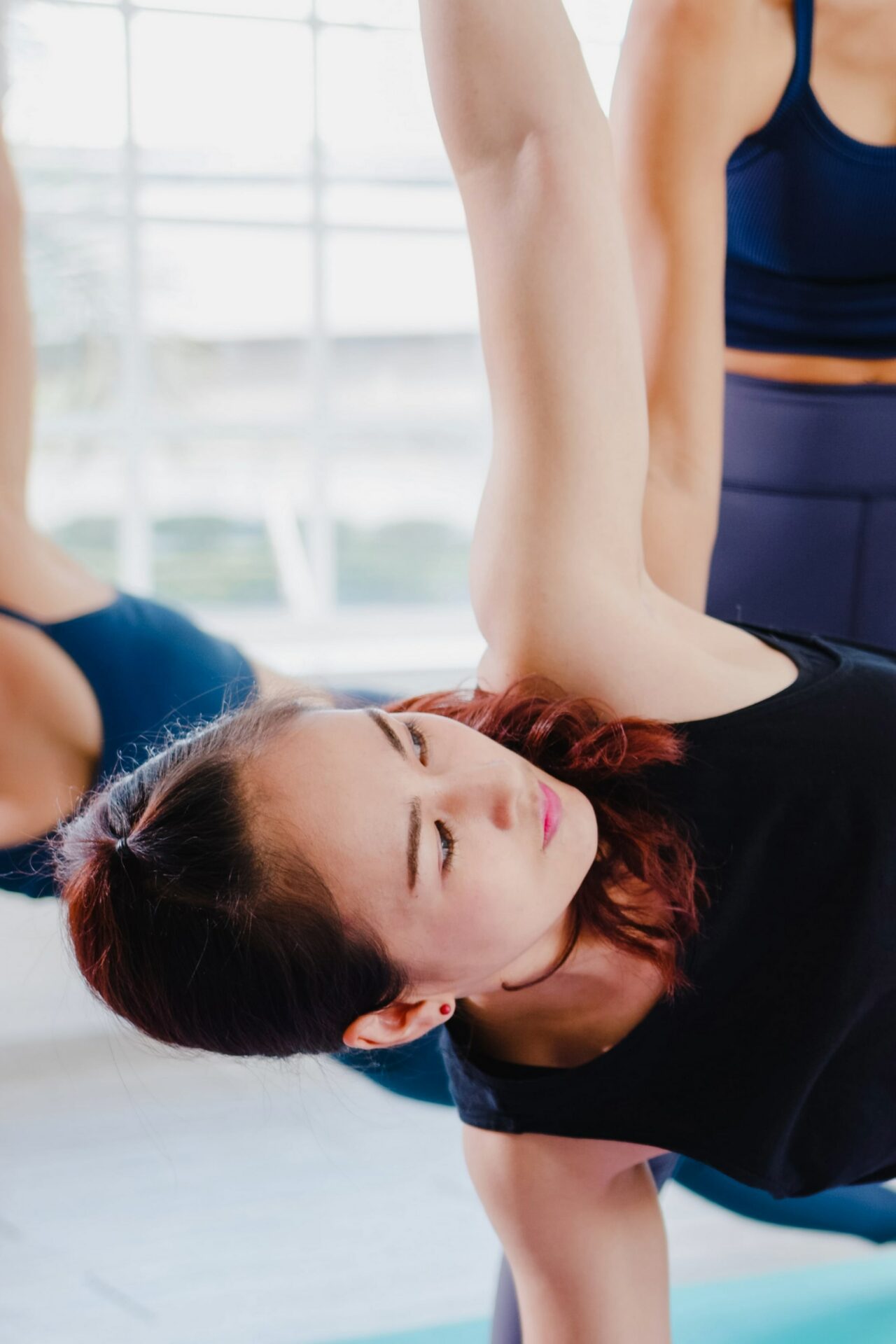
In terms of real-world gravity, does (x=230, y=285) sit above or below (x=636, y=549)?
above

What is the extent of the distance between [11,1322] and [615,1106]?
1.70 metres

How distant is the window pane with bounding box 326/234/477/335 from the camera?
159 inches

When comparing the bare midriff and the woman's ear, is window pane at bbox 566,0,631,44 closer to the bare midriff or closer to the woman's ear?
the bare midriff

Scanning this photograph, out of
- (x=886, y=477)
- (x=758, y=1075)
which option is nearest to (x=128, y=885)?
(x=758, y=1075)

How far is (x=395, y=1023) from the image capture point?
112 cm

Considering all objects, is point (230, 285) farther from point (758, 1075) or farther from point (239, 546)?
point (758, 1075)

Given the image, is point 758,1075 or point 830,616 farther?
point 830,616

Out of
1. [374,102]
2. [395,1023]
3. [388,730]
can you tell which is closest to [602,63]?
[374,102]

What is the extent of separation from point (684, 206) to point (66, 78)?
277 cm

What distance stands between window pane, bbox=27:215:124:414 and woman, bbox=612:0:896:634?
8.72 feet

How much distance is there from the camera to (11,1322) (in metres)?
2.33

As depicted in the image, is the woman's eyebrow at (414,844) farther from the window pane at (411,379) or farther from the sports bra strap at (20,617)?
the window pane at (411,379)

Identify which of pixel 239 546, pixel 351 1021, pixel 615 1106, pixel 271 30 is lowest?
pixel 239 546

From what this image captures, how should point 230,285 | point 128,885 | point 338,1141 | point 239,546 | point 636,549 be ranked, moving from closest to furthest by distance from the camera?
point 128,885
point 636,549
point 338,1141
point 230,285
point 239,546
